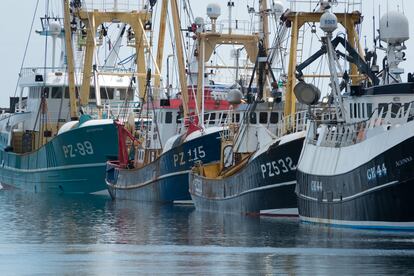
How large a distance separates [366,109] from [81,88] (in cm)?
3807

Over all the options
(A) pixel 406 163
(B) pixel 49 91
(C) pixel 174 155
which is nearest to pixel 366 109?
(A) pixel 406 163

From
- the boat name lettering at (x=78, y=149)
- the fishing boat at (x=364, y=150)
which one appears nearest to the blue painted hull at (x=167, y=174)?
the boat name lettering at (x=78, y=149)

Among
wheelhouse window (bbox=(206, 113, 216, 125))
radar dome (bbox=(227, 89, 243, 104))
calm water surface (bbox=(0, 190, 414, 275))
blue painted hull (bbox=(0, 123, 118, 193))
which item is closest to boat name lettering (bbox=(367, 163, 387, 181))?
calm water surface (bbox=(0, 190, 414, 275))

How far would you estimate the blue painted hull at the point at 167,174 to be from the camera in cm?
6084

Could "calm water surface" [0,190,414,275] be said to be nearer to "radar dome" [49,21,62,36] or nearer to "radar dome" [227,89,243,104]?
"radar dome" [227,89,243,104]

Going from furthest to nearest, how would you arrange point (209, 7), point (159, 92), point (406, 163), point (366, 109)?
point (159, 92) < point (209, 7) < point (366, 109) < point (406, 163)

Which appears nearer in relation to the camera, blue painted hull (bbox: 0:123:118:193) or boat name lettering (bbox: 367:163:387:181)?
boat name lettering (bbox: 367:163:387:181)

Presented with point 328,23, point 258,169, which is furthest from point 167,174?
point 328,23

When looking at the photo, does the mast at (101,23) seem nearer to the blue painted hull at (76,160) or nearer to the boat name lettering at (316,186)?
the blue painted hull at (76,160)

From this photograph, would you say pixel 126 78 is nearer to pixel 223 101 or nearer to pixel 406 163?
pixel 223 101

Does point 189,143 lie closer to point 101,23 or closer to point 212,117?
point 212,117

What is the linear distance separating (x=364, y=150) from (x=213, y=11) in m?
29.5

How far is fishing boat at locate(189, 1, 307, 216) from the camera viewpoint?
159 feet

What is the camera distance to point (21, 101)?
9212cm
